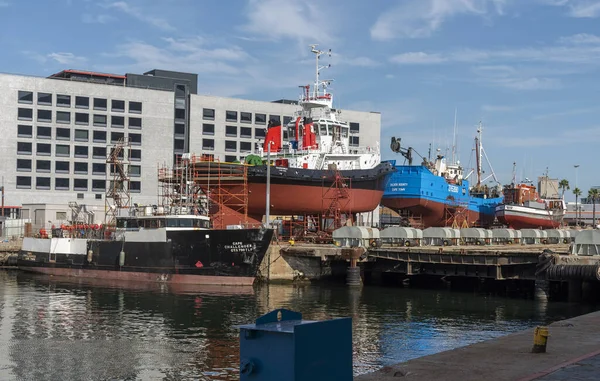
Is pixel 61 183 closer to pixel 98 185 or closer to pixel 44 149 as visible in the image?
pixel 98 185

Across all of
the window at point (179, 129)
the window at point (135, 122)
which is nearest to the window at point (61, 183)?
the window at point (135, 122)

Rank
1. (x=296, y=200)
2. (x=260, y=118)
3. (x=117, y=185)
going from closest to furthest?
(x=296, y=200)
(x=117, y=185)
(x=260, y=118)

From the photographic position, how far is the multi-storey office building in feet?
294

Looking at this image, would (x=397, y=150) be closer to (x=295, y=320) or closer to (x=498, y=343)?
(x=498, y=343)

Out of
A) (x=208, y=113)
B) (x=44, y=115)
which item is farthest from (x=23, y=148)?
(x=208, y=113)

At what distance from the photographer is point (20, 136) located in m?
89.8

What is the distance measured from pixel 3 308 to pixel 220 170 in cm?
2547

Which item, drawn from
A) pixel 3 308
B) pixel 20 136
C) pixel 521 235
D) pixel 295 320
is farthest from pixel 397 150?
pixel 295 320

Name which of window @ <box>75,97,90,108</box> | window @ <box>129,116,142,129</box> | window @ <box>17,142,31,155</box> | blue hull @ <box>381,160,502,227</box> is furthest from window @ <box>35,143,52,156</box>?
blue hull @ <box>381,160,502,227</box>

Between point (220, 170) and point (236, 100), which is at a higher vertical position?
point (236, 100)

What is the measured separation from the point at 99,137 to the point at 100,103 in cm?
454

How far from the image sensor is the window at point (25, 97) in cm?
8938

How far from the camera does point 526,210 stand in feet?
330

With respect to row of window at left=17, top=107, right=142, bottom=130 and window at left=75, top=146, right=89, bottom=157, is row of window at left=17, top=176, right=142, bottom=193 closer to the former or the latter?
window at left=75, top=146, right=89, bottom=157
